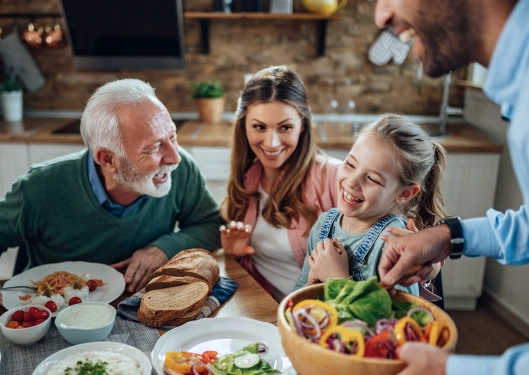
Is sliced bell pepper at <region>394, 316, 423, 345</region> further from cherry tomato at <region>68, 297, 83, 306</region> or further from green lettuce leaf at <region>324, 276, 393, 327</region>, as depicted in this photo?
cherry tomato at <region>68, 297, 83, 306</region>

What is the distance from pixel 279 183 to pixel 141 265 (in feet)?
2.09

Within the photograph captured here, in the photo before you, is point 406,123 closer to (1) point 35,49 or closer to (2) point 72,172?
(2) point 72,172

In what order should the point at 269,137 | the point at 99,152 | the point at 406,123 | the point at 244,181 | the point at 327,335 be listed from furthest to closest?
1. the point at 244,181
2. the point at 269,137
3. the point at 99,152
4. the point at 406,123
5. the point at 327,335

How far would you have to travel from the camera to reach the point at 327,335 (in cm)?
91

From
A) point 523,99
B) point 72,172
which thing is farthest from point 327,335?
point 72,172

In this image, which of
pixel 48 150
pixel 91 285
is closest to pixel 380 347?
pixel 91 285

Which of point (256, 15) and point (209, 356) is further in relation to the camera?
point (256, 15)

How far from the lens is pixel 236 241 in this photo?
1.83 meters

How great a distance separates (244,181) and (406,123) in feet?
2.66

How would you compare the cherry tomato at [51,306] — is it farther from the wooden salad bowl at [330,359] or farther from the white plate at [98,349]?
the wooden salad bowl at [330,359]

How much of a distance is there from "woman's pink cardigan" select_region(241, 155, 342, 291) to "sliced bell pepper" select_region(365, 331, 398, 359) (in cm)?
103

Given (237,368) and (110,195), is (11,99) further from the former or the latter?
(237,368)

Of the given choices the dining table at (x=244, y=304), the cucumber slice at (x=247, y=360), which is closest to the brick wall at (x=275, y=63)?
the dining table at (x=244, y=304)

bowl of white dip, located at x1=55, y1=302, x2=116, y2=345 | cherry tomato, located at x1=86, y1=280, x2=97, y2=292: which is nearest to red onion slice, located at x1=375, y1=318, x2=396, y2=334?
bowl of white dip, located at x1=55, y1=302, x2=116, y2=345
